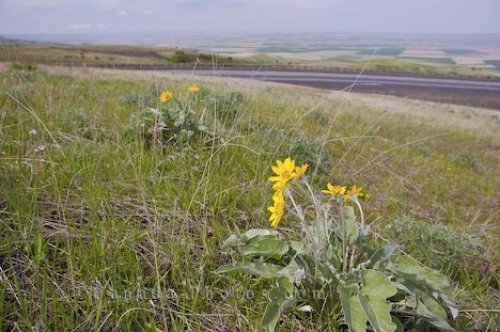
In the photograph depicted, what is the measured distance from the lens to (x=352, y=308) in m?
1.31

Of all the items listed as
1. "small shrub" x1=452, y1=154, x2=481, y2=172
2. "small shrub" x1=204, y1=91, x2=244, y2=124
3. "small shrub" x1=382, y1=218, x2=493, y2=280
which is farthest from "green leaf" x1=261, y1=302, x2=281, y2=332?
"small shrub" x1=452, y1=154, x2=481, y2=172

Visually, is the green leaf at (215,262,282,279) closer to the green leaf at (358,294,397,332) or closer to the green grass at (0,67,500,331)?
the green grass at (0,67,500,331)

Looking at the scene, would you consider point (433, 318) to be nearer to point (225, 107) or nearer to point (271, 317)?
point (271, 317)

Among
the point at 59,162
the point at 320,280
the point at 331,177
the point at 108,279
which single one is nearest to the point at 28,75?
the point at 59,162

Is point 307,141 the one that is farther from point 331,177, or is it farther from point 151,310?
point 151,310

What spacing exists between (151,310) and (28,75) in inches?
253

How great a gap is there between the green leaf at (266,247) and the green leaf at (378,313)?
43 centimetres

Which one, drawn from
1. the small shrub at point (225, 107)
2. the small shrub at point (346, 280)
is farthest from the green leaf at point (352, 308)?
the small shrub at point (225, 107)

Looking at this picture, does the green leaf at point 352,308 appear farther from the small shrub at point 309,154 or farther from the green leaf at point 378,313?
the small shrub at point 309,154

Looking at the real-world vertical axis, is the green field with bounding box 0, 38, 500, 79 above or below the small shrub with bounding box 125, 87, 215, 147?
above

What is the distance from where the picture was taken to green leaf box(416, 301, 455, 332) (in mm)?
1353

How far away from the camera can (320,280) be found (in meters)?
1.47

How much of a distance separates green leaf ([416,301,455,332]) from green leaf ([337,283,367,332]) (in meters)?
0.24

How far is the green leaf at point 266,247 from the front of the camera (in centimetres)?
163
